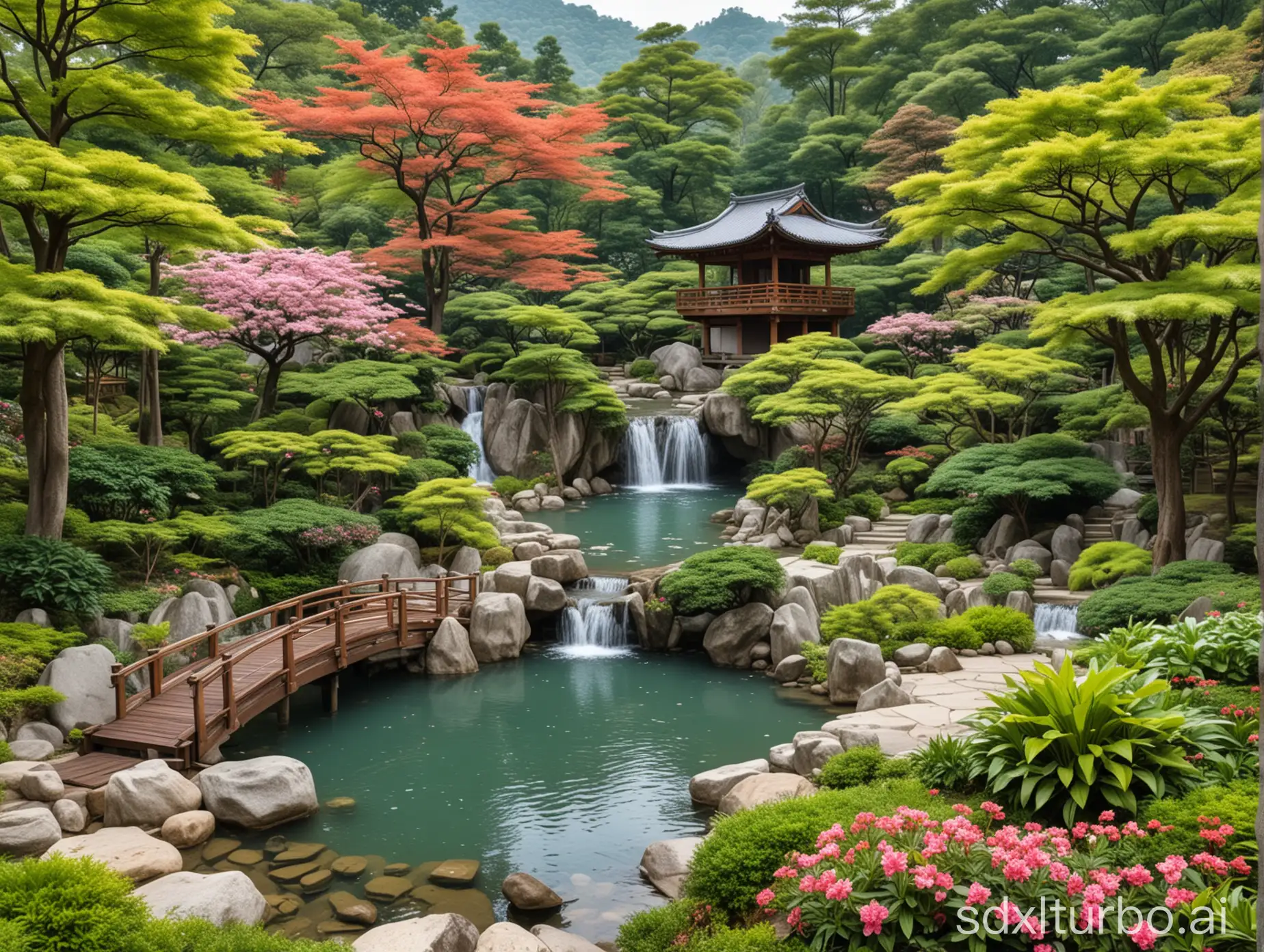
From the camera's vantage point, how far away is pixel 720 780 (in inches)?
409

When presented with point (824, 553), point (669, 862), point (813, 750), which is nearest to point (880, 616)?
point (824, 553)

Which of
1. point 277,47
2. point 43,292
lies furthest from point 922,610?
point 277,47

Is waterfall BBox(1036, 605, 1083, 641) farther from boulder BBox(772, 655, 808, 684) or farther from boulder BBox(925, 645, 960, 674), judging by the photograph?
boulder BBox(772, 655, 808, 684)

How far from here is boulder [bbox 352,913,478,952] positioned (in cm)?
695

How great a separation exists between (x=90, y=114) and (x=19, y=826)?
33.0 feet

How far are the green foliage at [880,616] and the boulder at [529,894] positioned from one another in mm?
6995

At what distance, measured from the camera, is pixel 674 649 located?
16.5m

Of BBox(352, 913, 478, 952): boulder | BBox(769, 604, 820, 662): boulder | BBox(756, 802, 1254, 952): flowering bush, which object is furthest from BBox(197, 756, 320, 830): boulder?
BBox(769, 604, 820, 662): boulder

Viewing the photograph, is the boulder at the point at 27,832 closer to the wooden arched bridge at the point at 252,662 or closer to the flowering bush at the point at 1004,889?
the wooden arched bridge at the point at 252,662

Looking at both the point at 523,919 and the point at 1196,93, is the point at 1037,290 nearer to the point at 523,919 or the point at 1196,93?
the point at 1196,93

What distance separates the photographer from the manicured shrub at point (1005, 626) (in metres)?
14.0

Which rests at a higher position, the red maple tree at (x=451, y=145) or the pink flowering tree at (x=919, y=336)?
the red maple tree at (x=451, y=145)

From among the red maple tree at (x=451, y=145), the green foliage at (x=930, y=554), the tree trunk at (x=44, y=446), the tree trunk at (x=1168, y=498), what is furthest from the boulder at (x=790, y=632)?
the red maple tree at (x=451, y=145)

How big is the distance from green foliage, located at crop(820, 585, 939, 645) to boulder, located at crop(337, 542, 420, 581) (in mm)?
7126
